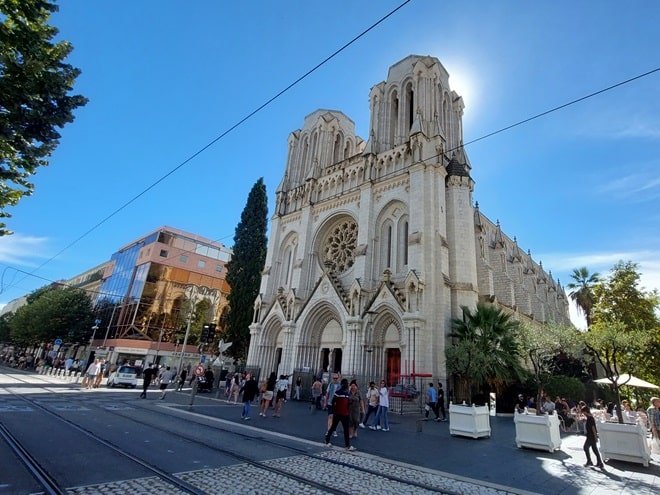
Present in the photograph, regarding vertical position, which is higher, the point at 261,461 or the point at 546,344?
the point at 546,344

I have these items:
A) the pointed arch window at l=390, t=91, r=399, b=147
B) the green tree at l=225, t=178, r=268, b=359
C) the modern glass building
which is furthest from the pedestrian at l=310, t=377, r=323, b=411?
the modern glass building

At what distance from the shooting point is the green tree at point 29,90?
7434 millimetres

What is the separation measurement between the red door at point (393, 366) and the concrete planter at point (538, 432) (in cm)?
1178

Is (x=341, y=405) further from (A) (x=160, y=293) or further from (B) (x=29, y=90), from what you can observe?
(A) (x=160, y=293)

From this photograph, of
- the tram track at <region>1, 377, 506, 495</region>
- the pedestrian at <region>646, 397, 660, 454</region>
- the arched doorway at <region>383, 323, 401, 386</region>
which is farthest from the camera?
the arched doorway at <region>383, 323, 401, 386</region>

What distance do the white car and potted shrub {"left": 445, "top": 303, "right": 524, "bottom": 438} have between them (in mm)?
21012

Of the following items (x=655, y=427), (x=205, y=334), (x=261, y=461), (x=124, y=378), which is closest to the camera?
(x=261, y=461)

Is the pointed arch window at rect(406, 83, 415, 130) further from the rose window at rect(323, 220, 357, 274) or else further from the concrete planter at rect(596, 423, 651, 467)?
the concrete planter at rect(596, 423, 651, 467)

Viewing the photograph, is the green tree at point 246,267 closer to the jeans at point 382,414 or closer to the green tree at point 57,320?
the jeans at point 382,414

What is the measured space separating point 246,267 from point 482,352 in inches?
895

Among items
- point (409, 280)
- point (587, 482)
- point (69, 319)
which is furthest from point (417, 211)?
point (69, 319)

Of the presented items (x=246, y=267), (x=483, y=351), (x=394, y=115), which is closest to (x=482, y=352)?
(x=483, y=351)

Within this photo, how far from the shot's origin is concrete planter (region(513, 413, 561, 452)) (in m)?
9.32

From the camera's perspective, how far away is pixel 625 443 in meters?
8.36
